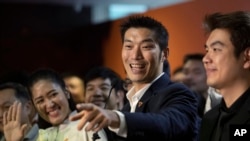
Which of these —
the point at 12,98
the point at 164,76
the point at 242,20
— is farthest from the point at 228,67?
the point at 12,98

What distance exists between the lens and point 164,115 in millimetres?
1596

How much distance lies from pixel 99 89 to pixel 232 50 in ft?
5.69

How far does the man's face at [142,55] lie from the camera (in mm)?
1842

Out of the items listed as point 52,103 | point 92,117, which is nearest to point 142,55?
point 92,117

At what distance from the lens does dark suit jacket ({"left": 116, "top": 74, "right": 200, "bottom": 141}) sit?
151 cm

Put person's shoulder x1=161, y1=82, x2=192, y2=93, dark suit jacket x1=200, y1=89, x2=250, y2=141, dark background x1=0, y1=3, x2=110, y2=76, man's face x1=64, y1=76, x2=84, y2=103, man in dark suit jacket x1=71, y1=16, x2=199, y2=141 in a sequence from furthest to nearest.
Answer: dark background x1=0, y1=3, x2=110, y2=76 → man's face x1=64, y1=76, x2=84, y2=103 → person's shoulder x1=161, y1=82, x2=192, y2=93 → dark suit jacket x1=200, y1=89, x2=250, y2=141 → man in dark suit jacket x1=71, y1=16, x2=199, y2=141

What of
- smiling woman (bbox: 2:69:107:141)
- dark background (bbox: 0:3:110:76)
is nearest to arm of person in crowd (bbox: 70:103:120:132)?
smiling woman (bbox: 2:69:107:141)

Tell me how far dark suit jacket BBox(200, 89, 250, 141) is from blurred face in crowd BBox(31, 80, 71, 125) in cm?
97

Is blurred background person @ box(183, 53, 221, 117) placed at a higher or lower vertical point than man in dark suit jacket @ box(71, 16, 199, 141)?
lower

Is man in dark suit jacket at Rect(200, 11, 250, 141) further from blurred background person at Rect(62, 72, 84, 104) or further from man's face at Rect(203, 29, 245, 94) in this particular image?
blurred background person at Rect(62, 72, 84, 104)

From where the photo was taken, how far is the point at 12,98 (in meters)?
2.80

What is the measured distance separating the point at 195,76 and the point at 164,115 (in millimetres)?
2198

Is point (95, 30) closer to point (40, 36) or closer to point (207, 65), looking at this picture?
point (40, 36)

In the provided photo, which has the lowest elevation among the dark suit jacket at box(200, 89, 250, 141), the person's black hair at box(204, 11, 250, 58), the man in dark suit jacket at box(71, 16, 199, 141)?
the dark suit jacket at box(200, 89, 250, 141)
